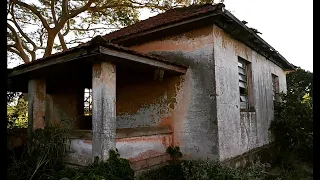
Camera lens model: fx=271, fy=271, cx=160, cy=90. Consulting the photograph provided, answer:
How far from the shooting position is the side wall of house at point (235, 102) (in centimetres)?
644

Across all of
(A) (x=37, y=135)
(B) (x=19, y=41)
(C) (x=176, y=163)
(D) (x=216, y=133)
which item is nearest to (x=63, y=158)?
(A) (x=37, y=135)

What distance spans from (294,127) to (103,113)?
749 cm

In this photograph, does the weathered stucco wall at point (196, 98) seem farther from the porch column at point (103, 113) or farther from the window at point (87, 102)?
the window at point (87, 102)

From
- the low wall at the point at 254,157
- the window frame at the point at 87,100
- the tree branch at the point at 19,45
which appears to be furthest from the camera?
the tree branch at the point at 19,45

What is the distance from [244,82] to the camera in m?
8.25

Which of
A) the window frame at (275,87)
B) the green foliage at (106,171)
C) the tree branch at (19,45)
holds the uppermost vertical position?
the tree branch at (19,45)

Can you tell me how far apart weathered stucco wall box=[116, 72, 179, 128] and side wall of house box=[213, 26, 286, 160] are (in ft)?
3.90

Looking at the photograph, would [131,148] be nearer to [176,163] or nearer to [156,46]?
[176,163]

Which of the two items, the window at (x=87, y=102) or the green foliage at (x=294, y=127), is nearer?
the window at (x=87, y=102)

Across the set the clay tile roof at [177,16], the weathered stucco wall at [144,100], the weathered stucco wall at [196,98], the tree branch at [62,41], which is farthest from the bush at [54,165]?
the tree branch at [62,41]

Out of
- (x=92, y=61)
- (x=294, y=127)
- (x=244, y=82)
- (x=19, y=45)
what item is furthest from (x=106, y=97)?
(x=19, y=45)

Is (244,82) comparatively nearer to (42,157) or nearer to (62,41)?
(42,157)

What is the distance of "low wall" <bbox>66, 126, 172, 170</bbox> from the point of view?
5312mm

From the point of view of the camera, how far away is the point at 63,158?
5.52m
